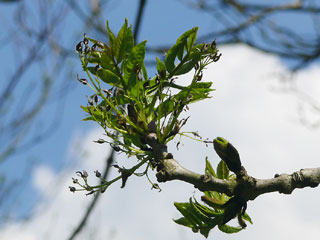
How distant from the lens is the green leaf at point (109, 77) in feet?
3.98

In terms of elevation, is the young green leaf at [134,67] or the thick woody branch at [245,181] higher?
the young green leaf at [134,67]

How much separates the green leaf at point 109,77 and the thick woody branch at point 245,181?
0.25m

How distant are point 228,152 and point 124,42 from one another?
1.25ft

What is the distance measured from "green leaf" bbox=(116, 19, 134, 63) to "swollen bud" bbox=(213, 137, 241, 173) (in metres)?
0.33

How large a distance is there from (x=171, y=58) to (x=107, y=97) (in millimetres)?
193

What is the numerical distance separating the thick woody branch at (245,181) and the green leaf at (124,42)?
296mm

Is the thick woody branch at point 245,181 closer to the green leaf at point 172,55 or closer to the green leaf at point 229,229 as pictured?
the green leaf at point 229,229

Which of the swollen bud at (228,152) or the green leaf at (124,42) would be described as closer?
the swollen bud at (228,152)

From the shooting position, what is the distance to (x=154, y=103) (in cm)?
122

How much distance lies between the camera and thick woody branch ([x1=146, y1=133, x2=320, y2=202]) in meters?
1.09

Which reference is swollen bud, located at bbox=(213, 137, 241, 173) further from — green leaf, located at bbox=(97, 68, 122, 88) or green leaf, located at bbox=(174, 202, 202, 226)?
green leaf, located at bbox=(97, 68, 122, 88)

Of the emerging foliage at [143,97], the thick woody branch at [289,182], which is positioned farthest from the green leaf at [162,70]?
the thick woody branch at [289,182]

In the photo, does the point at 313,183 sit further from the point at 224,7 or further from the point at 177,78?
the point at 224,7

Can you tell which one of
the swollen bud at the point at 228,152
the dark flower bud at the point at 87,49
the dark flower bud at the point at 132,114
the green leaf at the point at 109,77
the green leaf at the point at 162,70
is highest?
the dark flower bud at the point at 87,49
